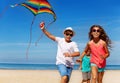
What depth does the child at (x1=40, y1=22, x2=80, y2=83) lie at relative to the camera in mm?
10477

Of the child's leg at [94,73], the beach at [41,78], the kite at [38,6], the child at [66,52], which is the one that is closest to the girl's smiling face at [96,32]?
the child at [66,52]

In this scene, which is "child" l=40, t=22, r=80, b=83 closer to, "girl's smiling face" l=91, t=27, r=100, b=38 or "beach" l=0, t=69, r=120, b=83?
"girl's smiling face" l=91, t=27, r=100, b=38

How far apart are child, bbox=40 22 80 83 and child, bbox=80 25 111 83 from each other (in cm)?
51

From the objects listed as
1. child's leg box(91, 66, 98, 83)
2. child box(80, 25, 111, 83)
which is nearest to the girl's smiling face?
child box(80, 25, 111, 83)

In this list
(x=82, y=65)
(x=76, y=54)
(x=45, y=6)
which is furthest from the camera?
(x=82, y=65)

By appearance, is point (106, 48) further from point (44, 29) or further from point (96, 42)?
point (44, 29)

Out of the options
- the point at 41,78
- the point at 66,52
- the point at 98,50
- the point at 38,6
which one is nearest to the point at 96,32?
the point at 98,50

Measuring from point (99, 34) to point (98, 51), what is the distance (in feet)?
1.51

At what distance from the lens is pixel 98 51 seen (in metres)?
10.8

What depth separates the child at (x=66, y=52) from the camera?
10.5 metres

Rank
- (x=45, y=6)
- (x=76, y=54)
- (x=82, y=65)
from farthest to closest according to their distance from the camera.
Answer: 1. (x=82, y=65)
2. (x=45, y=6)
3. (x=76, y=54)

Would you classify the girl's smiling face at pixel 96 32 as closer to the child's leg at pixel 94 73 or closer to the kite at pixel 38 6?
the child's leg at pixel 94 73

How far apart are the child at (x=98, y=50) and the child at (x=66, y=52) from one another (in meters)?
0.51

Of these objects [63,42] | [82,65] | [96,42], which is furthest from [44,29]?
[82,65]
